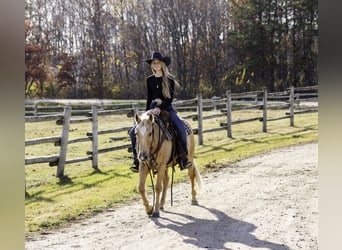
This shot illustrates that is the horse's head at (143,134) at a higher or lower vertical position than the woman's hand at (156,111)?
lower

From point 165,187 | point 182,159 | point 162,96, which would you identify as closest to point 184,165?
point 182,159

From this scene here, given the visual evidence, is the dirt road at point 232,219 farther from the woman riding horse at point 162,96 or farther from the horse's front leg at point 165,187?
the woman riding horse at point 162,96

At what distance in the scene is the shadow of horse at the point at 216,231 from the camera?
5.08ft

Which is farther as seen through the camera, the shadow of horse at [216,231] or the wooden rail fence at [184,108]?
the wooden rail fence at [184,108]

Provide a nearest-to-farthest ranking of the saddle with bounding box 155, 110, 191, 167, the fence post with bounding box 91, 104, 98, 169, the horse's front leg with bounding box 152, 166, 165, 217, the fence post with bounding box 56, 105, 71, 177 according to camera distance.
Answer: the horse's front leg with bounding box 152, 166, 165, 217 < the saddle with bounding box 155, 110, 191, 167 < the fence post with bounding box 56, 105, 71, 177 < the fence post with bounding box 91, 104, 98, 169

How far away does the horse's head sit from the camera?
1.83 metres

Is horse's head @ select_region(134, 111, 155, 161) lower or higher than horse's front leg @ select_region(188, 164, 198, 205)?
higher

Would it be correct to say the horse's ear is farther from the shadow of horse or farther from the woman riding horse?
the shadow of horse

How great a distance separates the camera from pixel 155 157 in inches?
78.5

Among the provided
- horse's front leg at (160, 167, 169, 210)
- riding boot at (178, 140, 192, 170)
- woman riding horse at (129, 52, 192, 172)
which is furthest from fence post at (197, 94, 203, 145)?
horse's front leg at (160, 167, 169, 210)

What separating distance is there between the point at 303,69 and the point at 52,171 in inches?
55.5

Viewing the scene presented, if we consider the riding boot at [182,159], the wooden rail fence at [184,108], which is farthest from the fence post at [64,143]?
the riding boot at [182,159]

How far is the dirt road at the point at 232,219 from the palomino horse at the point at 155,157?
0.05 m
